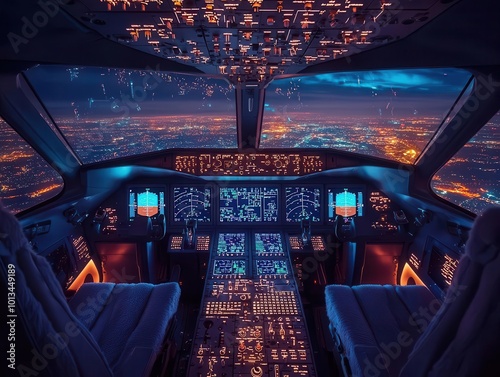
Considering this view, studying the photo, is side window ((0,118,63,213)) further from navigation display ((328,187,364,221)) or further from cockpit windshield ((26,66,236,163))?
navigation display ((328,187,364,221))

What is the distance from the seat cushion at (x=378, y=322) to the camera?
1.89m

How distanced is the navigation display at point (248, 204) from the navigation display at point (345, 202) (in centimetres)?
60

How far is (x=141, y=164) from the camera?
144 inches

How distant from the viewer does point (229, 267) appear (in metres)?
3.30

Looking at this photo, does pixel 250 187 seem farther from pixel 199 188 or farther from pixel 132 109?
pixel 132 109

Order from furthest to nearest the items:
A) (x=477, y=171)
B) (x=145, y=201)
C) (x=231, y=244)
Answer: (x=145, y=201)
(x=231, y=244)
(x=477, y=171)

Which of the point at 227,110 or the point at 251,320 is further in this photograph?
the point at 227,110

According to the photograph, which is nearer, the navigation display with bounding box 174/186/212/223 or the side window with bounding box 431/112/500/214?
the side window with bounding box 431/112/500/214

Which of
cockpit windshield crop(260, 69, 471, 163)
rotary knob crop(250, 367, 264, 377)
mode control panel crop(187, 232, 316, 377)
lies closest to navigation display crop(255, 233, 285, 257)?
mode control panel crop(187, 232, 316, 377)

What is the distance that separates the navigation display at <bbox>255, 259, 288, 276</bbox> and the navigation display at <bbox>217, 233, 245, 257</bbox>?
0.92 ft

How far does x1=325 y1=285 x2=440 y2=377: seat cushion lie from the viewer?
1.89m

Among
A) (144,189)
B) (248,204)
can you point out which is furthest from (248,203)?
(144,189)

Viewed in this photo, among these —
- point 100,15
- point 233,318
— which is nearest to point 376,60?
point 100,15

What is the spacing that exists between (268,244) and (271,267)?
1.50 ft
